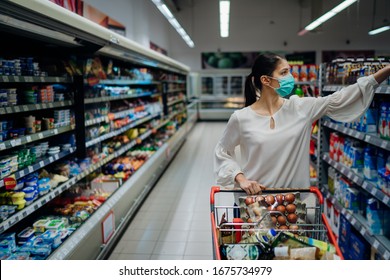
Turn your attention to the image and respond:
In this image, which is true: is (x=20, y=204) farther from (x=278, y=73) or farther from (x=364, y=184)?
(x=364, y=184)

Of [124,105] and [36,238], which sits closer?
[36,238]

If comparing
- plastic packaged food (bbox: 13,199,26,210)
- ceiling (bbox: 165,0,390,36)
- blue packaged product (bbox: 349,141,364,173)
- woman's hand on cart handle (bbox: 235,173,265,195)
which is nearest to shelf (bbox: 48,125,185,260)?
plastic packaged food (bbox: 13,199,26,210)

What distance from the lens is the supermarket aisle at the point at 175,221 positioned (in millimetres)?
3660

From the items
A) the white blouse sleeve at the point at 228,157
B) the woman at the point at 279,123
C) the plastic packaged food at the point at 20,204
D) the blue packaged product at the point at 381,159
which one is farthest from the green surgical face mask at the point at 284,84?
the plastic packaged food at the point at 20,204

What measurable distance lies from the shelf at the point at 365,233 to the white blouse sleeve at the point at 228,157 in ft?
4.33

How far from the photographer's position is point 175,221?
4504 mm

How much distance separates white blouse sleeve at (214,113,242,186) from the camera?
1.89 m

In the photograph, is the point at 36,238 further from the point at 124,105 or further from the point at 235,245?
the point at 124,105

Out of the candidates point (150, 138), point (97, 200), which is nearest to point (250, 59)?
point (150, 138)

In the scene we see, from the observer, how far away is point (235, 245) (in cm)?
147

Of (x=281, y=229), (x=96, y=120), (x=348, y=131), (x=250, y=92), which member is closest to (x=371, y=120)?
(x=348, y=131)

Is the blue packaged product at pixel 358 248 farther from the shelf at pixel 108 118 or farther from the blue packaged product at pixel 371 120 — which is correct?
the shelf at pixel 108 118

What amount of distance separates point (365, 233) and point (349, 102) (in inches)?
56.7
